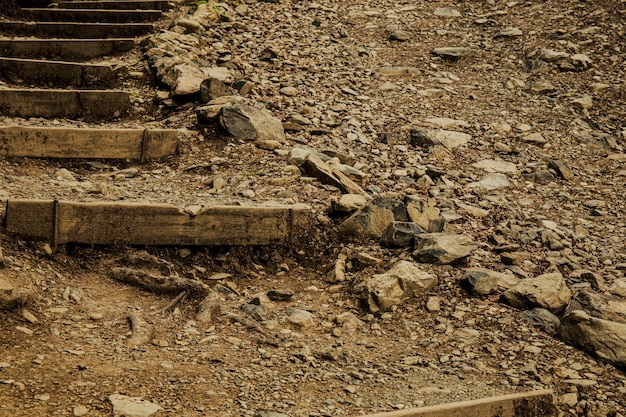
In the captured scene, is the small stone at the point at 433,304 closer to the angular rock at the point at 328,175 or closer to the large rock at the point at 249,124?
the angular rock at the point at 328,175

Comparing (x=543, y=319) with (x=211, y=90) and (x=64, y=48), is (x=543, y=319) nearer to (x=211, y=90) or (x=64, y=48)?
(x=211, y=90)

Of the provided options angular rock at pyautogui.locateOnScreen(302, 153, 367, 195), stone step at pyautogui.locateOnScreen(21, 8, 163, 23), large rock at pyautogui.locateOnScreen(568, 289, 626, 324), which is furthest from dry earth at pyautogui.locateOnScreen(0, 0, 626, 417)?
stone step at pyautogui.locateOnScreen(21, 8, 163, 23)

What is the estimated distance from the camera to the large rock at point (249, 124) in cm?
530

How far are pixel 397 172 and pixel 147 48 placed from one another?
317 cm

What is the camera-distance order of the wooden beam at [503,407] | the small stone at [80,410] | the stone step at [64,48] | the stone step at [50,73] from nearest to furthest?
the small stone at [80,410], the wooden beam at [503,407], the stone step at [50,73], the stone step at [64,48]

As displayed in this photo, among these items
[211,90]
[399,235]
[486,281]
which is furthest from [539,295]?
[211,90]

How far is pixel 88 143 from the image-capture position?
4.96m

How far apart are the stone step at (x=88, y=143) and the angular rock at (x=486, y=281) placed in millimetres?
2659

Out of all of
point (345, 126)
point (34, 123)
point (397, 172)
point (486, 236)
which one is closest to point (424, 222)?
point (486, 236)

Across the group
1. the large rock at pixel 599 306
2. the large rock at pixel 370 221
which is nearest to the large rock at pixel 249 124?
the large rock at pixel 370 221

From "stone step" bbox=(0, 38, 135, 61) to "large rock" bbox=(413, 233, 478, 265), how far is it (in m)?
4.23

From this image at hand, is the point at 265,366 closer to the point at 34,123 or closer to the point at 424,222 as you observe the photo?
the point at 424,222

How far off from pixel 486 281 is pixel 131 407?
2262 mm

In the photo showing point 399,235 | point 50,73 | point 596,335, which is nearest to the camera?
point 596,335
